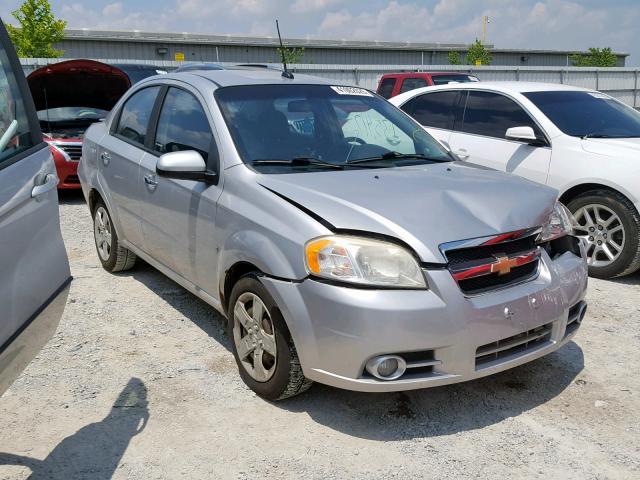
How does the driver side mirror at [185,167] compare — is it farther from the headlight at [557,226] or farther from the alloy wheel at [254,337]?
the headlight at [557,226]

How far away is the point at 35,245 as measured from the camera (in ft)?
Answer: 8.39

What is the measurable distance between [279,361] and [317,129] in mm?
1564

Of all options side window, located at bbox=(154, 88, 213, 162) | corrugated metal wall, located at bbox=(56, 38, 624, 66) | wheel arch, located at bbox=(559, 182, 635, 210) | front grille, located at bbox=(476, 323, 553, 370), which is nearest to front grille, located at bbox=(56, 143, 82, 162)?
side window, located at bbox=(154, 88, 213, 162)

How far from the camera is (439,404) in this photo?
346 centimetres

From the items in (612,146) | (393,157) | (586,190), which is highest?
(393,157)

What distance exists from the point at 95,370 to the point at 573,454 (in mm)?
2660

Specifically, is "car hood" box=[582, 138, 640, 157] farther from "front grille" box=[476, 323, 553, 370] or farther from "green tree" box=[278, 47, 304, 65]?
"green tree" box=[278, 47, 304, 65]

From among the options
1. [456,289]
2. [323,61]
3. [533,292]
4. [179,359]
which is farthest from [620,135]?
[323,61]

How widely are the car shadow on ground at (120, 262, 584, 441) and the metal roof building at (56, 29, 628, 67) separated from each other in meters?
31.1

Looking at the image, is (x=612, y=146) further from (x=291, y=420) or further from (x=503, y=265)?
(x=291, y=420)

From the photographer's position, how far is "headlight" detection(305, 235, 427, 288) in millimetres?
2963

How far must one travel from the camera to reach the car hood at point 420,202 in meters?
3.05

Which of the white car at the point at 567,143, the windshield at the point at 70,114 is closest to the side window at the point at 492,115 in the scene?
the white car at the point at 567,143

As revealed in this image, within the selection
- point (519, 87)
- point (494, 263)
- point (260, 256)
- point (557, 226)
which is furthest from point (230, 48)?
point (494, 263)
